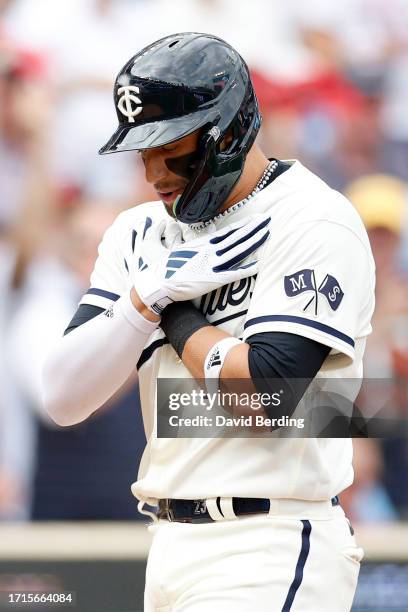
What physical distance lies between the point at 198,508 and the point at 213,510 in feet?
0.17

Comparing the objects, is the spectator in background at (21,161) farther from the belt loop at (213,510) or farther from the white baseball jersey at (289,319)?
the belt loop at (213,510)

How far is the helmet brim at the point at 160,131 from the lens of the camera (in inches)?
102

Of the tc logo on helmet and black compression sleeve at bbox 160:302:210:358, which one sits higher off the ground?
the tc logo on helmet

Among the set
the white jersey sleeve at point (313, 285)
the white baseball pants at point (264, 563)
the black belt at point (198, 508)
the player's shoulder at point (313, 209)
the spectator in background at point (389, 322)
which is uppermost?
the player's shoulder at point (313, 209)

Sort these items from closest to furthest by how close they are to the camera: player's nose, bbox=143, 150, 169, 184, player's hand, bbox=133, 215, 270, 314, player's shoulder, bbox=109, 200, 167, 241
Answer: player's hand, bbox=133, 215, 270, 314
player's nose, bbox=143, 150, 169, 184
player's shoulder, bbox=109, 200, 167, 241

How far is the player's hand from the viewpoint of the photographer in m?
2.58

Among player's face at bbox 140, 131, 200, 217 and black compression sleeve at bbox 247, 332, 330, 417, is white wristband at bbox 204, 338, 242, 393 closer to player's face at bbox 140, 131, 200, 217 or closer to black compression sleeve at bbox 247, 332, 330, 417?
black compression sleeve at bbox 247, 332, 330, 417

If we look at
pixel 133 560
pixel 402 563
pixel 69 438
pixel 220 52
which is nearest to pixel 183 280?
pixel 220 52

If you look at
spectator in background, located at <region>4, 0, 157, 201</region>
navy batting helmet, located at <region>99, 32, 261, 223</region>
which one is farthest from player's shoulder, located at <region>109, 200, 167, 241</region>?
spectator in background, located at <region>4, 0, 157, 201</region>

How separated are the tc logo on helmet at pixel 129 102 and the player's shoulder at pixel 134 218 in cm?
35

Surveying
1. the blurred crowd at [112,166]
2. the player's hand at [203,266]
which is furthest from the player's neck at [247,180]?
the blurred crowd at [112,166]

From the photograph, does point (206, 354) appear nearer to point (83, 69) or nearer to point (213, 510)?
point (213, 510)

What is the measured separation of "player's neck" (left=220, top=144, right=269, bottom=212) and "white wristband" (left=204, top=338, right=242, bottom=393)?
41 cm

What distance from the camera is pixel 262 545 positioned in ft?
8.47
